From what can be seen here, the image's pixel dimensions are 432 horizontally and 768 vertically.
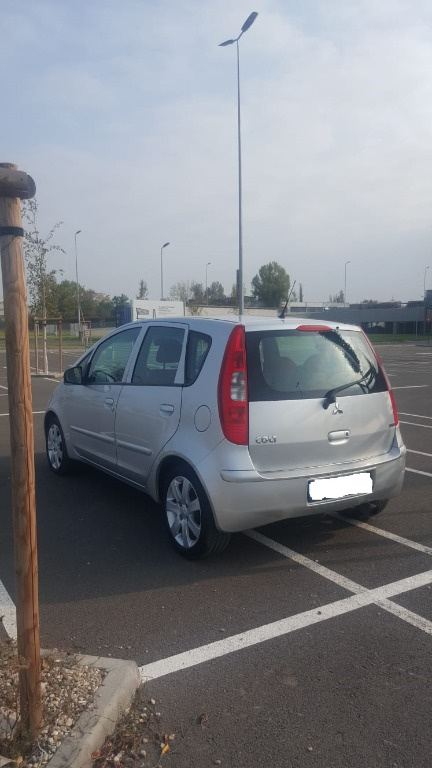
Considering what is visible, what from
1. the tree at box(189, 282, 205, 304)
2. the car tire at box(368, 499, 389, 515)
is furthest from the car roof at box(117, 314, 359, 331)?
the tree at box(189, 282, 205, 304)

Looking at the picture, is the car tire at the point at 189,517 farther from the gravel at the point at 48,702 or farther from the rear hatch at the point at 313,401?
the gravel at the point at 48,702

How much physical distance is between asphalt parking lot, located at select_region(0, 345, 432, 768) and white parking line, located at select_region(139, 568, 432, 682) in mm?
11

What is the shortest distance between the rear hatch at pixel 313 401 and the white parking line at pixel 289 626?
0.89 metres

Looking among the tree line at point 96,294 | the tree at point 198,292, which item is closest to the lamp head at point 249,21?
the tree line at point 96,294

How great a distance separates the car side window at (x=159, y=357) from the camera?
5109 millimetres

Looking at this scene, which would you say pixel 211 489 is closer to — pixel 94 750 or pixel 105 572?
pixel 105 572

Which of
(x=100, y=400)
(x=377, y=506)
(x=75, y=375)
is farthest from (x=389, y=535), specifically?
(x=75, y=375)

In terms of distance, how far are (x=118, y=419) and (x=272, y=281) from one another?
8498 centimetres

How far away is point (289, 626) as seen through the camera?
375 centimetres

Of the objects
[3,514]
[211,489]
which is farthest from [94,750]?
[3,514]

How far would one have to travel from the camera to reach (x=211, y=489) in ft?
14.4

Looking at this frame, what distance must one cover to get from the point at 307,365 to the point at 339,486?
0.87 m

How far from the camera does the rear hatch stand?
14.5 ft

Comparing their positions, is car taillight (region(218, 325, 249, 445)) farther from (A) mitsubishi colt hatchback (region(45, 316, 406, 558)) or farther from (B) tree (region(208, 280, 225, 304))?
(B) tree (region(208, 280, 225, 304))
